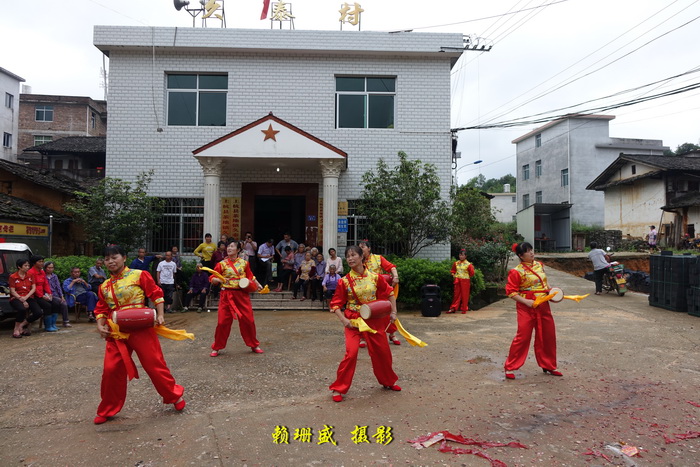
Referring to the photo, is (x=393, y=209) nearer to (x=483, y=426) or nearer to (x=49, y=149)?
(x=483, y=426)

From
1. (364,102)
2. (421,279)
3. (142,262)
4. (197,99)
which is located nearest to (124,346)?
(142,262)

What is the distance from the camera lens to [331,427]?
4.07m

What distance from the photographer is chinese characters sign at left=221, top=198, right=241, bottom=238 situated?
13.7 meters

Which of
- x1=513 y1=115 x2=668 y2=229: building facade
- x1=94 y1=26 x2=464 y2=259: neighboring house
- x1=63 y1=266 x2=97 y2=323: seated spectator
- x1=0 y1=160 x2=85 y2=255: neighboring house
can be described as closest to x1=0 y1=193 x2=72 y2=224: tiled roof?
x1=0 y1=160 x2=85 y2=255: neighboring house

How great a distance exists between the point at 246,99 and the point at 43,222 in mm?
7232

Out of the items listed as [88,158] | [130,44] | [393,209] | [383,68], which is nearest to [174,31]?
[130,44]

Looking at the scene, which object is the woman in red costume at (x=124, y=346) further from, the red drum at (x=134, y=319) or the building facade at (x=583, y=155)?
the building facade at (x=583, y=155)

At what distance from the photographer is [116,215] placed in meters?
12.3

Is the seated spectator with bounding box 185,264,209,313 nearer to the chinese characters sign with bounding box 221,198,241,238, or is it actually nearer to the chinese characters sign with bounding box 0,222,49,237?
the chinese characters sign with bounding box 221,198,241,238

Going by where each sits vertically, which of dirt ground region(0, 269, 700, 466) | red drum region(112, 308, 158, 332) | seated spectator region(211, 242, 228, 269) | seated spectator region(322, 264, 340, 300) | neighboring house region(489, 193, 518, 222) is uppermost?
neighboring house region(489, 193, 518, 222)

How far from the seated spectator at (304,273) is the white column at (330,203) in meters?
0.78

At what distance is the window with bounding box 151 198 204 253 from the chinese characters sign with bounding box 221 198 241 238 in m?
0.68

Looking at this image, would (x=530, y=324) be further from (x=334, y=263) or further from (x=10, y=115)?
(x=10, y=115)

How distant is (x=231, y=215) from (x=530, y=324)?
10.2 meters
